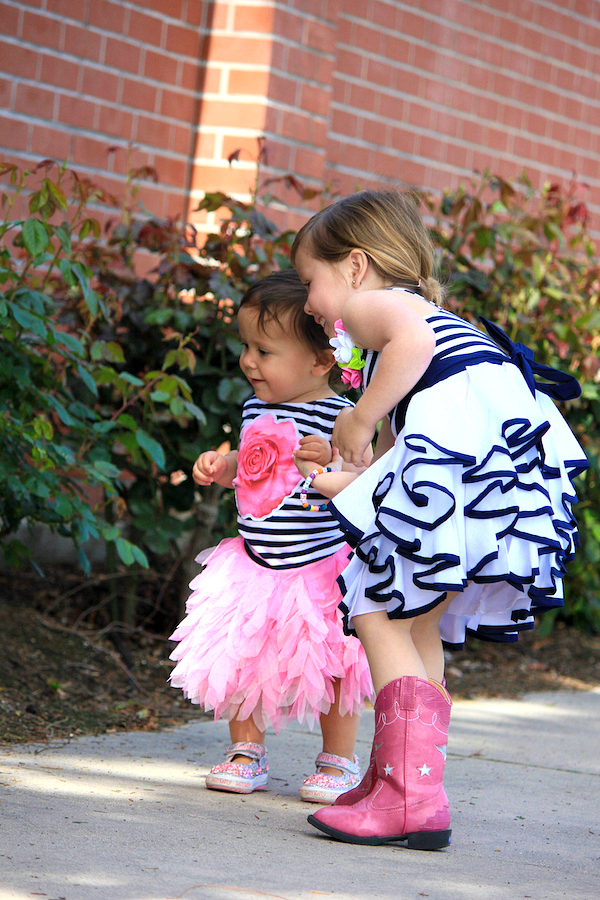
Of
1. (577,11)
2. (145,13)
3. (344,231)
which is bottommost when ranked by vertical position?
(344,231)

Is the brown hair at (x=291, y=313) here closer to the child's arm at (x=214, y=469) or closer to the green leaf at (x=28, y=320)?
the child's arm at (x=214, y=469)

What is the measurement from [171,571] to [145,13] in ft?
8.32

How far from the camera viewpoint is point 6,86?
443 centimetres

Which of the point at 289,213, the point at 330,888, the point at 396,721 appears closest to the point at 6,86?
the point at 289,213

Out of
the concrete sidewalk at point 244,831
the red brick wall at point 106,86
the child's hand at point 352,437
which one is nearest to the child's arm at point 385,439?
the child's hand at point 352,437

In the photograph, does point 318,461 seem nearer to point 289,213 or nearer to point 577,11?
point 289,213

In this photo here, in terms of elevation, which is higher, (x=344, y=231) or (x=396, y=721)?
(x=344, y=231)

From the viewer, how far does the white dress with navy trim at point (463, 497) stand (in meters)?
2.23

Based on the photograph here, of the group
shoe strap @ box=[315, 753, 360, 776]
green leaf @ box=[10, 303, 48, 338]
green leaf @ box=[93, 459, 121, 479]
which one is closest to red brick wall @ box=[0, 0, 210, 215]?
green leaf @ box=[10, 303, 48, 338]

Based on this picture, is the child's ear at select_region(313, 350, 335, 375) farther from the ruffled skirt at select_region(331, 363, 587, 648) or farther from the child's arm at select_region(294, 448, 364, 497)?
the ruffled skirt at select_region(331, 363, 587, 648)

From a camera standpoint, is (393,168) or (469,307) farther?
(393,168)

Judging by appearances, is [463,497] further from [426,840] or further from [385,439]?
[426,840]

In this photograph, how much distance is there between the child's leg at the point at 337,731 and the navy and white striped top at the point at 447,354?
0.74 meters

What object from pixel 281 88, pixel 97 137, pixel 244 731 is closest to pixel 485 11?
pixel 281 88
